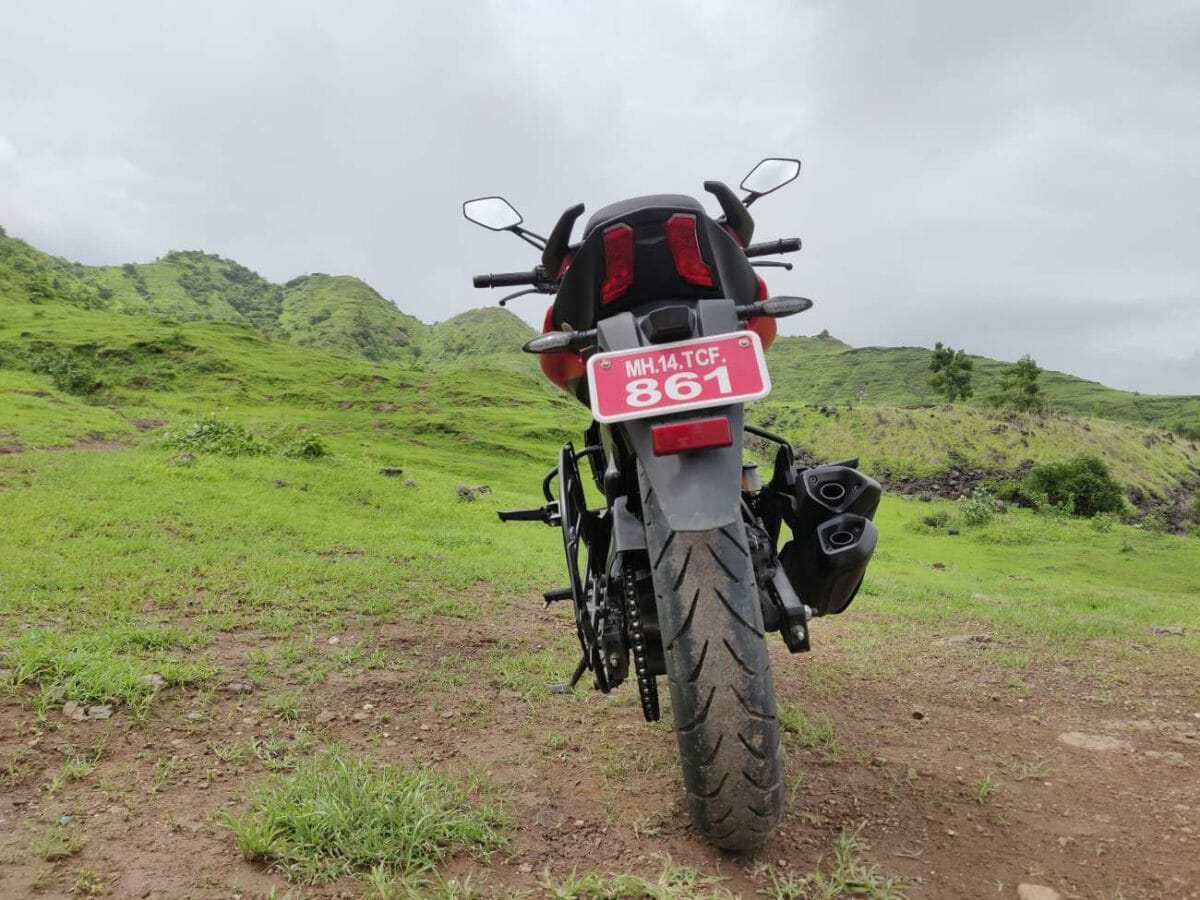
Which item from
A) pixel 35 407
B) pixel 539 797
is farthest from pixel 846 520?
pixel 35 407

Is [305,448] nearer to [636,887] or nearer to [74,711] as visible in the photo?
[74,711]

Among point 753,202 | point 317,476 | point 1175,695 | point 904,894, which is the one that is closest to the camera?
point 904,894

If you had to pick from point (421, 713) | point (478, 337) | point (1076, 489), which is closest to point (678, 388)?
point (421, 713)

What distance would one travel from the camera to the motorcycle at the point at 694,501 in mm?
1872

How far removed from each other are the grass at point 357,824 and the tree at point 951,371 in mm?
68915

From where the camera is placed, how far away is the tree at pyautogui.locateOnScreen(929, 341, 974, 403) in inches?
2467

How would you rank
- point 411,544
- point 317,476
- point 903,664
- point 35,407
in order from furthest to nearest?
point 35,407, point 317,476, point 411,544, point 903,664

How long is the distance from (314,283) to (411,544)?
560 feet

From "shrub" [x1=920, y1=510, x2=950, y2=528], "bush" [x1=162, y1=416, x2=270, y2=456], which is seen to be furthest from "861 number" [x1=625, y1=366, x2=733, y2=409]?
"shrub" [x1=920, y1=510, x2=950, y2=528]

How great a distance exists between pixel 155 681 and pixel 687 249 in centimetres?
304

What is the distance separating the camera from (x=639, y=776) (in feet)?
8.30

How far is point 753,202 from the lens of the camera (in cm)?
319

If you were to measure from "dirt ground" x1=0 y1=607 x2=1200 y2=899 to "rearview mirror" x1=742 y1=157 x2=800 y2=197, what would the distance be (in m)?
2.49

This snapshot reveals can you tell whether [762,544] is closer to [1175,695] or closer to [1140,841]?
[1140,841]
